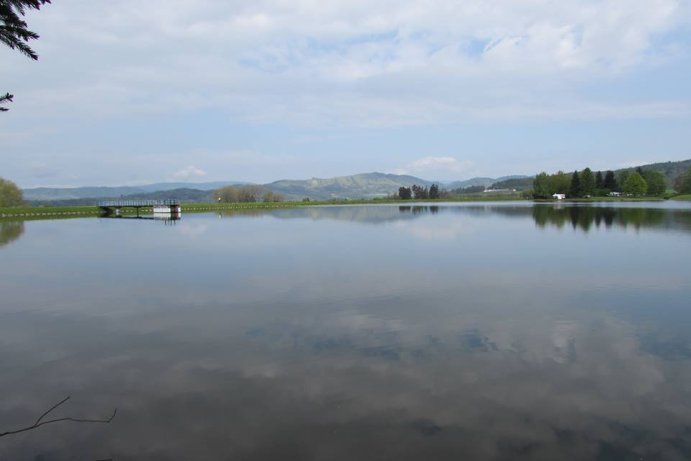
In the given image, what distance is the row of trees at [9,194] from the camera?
345 feet

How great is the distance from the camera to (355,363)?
9.89 metres

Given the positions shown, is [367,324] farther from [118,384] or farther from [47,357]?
[47,357]

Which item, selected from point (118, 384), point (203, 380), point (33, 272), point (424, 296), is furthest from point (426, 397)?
point (33, 272)

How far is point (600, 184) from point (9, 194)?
172m

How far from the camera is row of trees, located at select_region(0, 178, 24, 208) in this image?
4136 inches

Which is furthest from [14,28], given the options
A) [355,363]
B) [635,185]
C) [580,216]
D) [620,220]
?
[635,185]

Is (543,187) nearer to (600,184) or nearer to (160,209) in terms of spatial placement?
(600,184)

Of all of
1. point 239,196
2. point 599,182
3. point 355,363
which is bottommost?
point 355,363

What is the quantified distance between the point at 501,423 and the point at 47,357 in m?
9.89

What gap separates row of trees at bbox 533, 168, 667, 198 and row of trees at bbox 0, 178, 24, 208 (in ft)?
522

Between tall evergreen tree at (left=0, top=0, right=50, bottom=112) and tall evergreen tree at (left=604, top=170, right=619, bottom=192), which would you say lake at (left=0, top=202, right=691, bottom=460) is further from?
tall evergreen tree at (left=604, top=170, right=619, bottom=192)

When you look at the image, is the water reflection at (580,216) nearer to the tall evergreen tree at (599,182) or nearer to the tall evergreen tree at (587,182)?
the tall evergreen tree at (587,182)

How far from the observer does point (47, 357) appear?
1077 cm

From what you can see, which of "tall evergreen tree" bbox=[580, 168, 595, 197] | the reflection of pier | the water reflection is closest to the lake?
the water reflection
